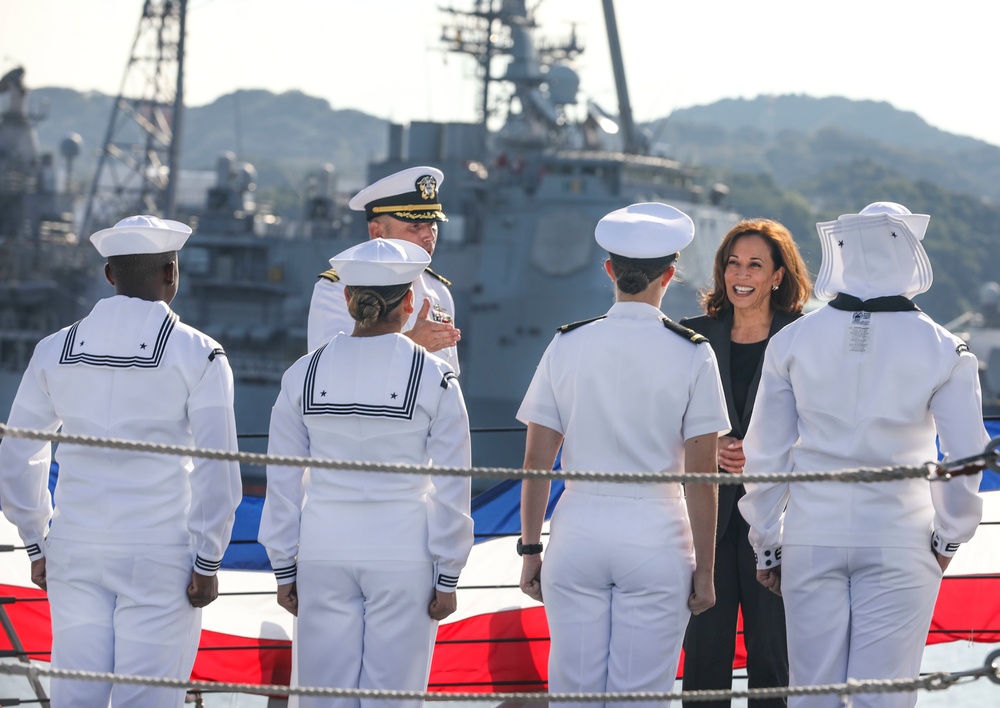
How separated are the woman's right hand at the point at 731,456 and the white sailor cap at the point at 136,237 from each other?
145cm

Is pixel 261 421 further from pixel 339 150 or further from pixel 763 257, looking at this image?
pixel 339 150

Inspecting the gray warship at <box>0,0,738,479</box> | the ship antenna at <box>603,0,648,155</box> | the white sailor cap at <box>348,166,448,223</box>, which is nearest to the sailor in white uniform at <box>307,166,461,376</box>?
the white sailor cap at <box>348,166,448,223</box>

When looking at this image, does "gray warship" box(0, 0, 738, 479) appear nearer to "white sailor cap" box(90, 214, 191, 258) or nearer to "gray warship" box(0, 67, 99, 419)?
"gray warship" box(0, 67, 99, 419)

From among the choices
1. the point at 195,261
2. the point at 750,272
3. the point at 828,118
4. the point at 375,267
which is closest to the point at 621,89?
the point at 195,261

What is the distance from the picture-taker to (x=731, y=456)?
3127 millimetres

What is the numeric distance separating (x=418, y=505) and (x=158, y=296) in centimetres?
77

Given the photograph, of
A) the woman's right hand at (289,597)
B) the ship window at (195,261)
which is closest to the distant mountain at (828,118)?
the ship window at (195,261)

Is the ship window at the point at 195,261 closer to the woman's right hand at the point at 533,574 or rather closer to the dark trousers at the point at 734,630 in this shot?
the dark trousers at the point at 734,630

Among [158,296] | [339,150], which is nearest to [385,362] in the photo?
[158,296]

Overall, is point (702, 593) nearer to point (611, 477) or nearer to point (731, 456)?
point (611, 477)

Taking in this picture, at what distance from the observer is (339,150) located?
15800cm

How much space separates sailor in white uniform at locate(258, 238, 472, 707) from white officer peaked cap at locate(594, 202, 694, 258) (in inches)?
18.5

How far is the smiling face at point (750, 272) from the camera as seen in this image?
10.7ft

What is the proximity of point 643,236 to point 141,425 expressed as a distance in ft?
3.86
